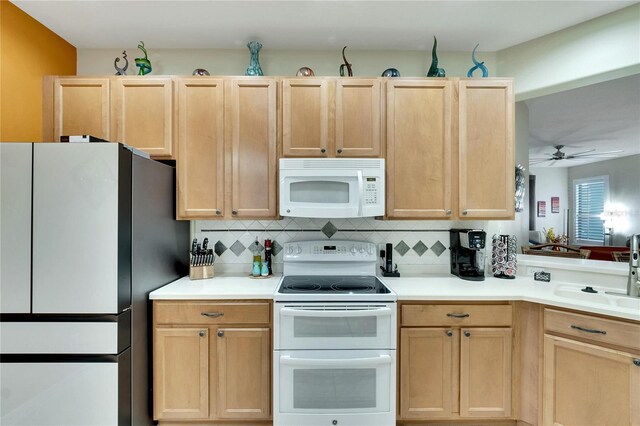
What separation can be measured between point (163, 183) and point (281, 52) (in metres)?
1.46

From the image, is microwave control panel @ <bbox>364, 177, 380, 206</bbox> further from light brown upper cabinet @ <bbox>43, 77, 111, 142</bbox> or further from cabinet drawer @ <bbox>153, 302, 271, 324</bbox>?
light brown upper cabinet @ <bbox>43, 77, 111, 142</bbox>

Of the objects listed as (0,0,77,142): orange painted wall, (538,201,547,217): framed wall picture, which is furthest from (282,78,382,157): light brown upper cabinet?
(538,201,547,217): framed wall picture

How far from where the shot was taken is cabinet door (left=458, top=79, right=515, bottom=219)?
211 cm

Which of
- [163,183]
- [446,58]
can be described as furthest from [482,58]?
[163,183]

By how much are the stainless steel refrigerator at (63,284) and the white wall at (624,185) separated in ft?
23.8

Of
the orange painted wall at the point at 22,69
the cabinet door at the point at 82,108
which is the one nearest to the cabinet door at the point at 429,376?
the cabinet door at the point at 82,108

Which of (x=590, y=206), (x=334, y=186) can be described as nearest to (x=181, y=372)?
(x=334, y=186)

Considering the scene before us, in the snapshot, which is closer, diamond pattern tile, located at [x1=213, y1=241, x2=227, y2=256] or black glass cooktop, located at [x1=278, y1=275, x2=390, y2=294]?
black glass cooktop, located at [x1=278, y1=275, x2=390, y2=294]

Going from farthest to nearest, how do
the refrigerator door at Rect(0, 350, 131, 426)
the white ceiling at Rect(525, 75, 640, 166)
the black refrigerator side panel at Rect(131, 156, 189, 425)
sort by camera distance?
the white ceiling at Rect(525, 75, 640, 166), the black refrigerator side panel at Rect(131, 156, 189, 425), the refrigerator door at Rect(0, 350, 131, 426)

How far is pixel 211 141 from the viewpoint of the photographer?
2.10 m

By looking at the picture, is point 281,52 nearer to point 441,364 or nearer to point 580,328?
point 441,364

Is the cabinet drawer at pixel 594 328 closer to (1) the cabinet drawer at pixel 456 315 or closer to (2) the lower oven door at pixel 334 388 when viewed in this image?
(1) the cabinet drawer at pixel 456 315

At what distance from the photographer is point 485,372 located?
182 cm

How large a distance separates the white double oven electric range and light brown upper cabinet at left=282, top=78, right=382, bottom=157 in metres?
1.02
